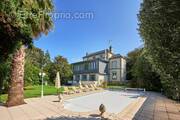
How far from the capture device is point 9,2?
22.2 feet

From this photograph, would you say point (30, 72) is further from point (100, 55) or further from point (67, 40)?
point (100, 55)

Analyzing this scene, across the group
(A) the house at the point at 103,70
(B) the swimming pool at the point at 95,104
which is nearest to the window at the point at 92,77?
(A) the house at the point at 103,70

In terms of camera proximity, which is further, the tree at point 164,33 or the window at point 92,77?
the window at point 92,77

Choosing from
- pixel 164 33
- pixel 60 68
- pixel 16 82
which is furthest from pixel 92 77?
pixel 164 33

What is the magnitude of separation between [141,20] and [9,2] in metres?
4.66

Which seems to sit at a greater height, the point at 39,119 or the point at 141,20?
the point at 141,20

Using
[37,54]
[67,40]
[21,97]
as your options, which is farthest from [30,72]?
[37,54]

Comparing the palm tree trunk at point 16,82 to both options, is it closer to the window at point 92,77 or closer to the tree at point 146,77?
the tree at point 146,77

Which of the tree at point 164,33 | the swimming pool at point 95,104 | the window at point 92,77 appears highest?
the tree at point 164,33

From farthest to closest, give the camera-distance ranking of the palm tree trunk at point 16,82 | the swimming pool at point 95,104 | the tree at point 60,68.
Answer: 1. the tree at point 60,68
2. the palm tree trunk at point 16,82
3. the swimming pool at point 95,104

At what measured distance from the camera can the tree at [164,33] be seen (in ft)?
19.6

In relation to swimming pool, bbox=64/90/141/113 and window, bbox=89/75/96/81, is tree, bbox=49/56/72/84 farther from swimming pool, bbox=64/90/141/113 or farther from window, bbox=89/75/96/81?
swimming pool, bbox=64/90/141/113

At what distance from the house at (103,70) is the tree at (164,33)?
1628 inches

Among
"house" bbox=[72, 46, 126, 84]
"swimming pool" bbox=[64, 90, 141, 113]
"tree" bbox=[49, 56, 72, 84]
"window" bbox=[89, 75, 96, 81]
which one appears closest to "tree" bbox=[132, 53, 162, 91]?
"swimming pool" bbox=[64, 90, 141, 113]
